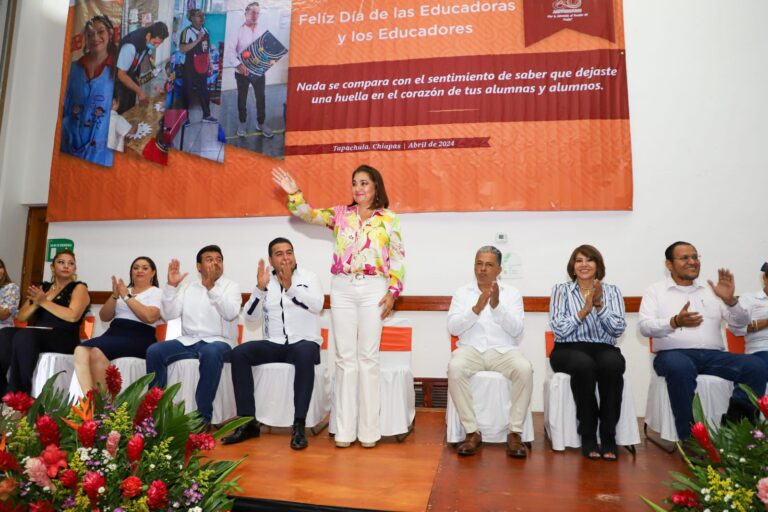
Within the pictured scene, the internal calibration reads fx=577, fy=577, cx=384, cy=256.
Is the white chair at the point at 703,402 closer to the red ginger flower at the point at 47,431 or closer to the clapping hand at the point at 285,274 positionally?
the clapping hand at the point at 285,274

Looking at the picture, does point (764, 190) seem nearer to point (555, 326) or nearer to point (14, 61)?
point (555, 326)

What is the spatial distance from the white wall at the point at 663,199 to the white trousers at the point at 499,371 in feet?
3.88

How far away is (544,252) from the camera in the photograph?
13.9 feet

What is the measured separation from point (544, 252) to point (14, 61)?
192 inches

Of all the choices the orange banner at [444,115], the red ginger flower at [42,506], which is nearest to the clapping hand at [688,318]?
the orange banner at [444,115]

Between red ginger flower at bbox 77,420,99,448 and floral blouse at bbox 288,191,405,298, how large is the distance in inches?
72.4

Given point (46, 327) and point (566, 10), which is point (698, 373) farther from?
point (46, 327)

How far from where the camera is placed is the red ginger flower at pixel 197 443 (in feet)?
4.89

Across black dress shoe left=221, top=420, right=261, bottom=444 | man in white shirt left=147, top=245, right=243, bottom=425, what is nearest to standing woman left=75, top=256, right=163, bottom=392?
man in white shirt left=147, top=245, right=243, bottom=425

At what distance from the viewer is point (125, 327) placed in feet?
12.0

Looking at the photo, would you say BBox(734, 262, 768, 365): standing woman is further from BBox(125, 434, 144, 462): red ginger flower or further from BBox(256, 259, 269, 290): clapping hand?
BBox(125, 434, 144, 462): red ginger flower

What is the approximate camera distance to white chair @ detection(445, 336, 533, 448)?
3.03 m

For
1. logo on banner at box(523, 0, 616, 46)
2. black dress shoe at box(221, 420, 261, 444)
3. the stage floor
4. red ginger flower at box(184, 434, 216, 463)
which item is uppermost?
logo on banner at box(523, 0, 616, 46)

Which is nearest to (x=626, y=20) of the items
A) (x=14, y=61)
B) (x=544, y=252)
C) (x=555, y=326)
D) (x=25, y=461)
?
(x=544, y=252)
